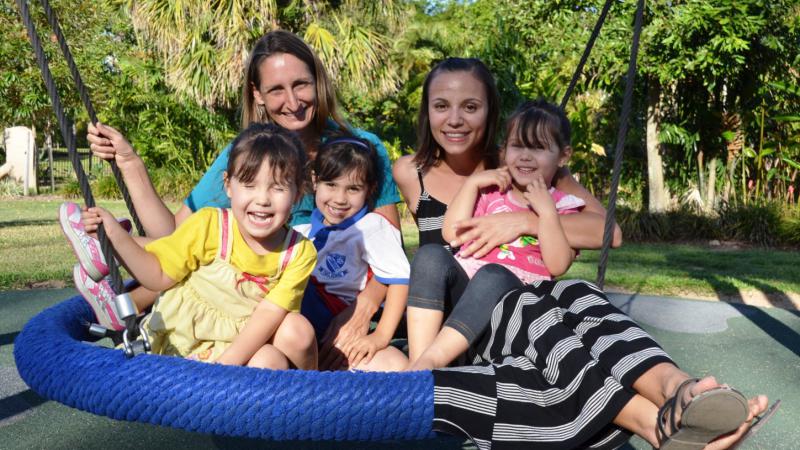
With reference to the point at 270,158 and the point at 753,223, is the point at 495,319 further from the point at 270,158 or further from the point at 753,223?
the point at 753,223

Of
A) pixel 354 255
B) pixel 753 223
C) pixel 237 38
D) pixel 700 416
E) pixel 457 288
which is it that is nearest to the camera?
pixel 700 416

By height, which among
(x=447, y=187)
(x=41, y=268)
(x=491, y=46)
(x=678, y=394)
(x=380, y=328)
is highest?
(x=491, y=46)

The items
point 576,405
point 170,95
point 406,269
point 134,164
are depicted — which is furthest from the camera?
point 170,95

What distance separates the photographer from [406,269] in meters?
2.37

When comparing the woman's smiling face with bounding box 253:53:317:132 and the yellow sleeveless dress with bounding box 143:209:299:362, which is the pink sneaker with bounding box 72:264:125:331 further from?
the woman's smiling face with bounding box 253:53:317:132

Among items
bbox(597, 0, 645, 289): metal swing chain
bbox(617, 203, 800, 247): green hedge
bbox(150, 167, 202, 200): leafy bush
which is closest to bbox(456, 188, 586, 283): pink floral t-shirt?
bbox(597, 0, 645, 289): metal swing chain

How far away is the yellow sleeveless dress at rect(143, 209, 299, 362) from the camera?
189cm

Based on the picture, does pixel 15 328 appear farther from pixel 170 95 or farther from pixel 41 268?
pixel 170 95

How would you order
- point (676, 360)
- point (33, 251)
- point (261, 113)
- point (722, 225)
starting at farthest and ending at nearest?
point (722, 225) → point (33, 251) → point (676, 360) → point (261, 113)

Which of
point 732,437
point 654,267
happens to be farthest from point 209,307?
point 654,267

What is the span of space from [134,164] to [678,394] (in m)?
1.63

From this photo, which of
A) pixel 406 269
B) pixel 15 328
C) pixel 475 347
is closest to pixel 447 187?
pixel 406 269

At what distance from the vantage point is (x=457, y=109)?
2373mm

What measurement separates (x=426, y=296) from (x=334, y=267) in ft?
1.70
